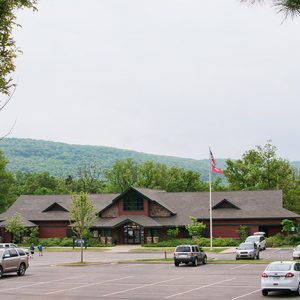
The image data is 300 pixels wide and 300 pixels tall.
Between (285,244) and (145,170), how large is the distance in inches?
2076

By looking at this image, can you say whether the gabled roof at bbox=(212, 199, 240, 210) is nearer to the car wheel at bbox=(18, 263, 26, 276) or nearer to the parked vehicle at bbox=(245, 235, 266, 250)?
the parked vehicle at bbox=(245, 235, 266, 250)

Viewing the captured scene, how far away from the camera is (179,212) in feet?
258

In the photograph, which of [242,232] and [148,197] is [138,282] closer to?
[242,232]

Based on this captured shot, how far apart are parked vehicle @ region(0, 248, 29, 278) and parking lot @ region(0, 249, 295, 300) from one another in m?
0.49

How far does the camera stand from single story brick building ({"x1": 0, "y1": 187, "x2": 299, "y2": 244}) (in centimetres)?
7394

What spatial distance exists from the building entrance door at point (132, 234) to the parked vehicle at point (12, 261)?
39.0m

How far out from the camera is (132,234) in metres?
78.3

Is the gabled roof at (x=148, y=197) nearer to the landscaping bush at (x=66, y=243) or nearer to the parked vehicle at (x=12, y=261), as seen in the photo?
the landscaping bush at (x=66, y=243)

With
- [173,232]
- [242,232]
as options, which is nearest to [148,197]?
[173,232]

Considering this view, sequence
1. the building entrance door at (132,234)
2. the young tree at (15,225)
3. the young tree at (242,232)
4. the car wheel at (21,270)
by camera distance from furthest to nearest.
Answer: the building entrance door at (132,234) → the young tree at (15,225) → the young tree at (242,232) → the car wheel at (21,270)

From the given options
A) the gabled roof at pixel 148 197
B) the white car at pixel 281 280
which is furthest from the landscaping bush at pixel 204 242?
the white car at pixel 281 280

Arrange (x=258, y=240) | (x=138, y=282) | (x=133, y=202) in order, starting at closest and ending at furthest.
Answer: (x=138, y=282) < (x=258, y=240) < (x=133, y=202)

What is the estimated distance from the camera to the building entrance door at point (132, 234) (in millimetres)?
77812

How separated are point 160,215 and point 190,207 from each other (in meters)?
3.97
